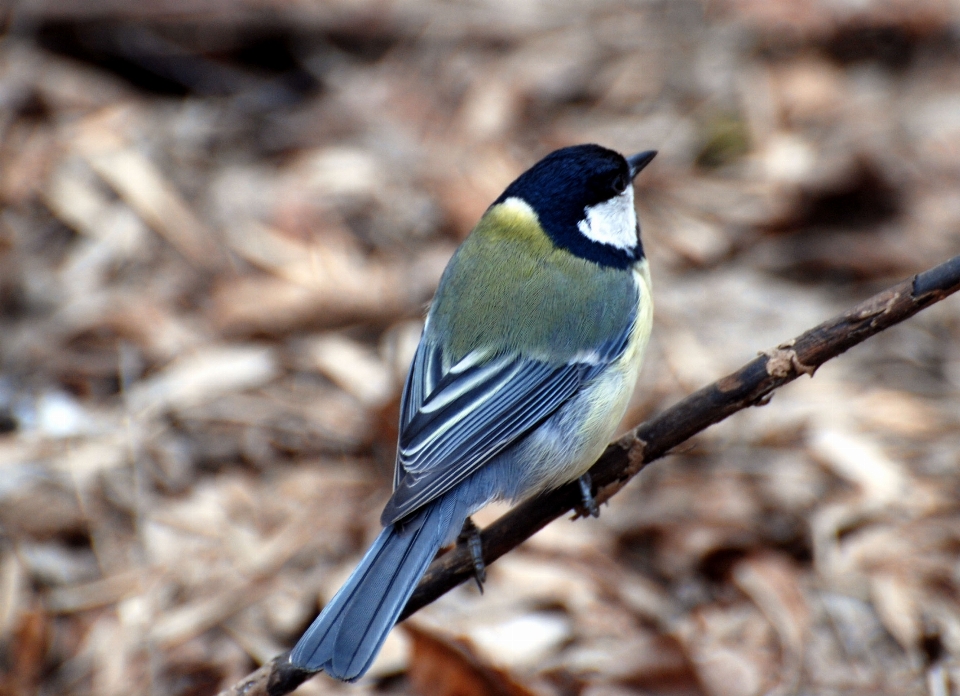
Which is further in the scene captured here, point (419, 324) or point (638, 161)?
point (419, 324)

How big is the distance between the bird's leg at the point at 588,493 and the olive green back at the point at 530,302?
40 centimetres

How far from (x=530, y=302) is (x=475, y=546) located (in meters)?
0.86

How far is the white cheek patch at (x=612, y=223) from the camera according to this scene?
11.7 feet

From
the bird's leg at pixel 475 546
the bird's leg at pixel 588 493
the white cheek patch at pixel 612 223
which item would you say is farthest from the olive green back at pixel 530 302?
A: the bird's leg at pixel 475 546

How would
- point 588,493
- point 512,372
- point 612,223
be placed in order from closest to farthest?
point 588,493 < point 512,372 < point 612,223

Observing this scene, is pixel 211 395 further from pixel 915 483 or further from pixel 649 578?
pixel 915 483

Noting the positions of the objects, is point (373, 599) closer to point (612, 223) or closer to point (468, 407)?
point (468, 407)

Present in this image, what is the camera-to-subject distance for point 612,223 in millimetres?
3613

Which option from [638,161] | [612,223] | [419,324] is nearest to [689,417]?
[612,223]

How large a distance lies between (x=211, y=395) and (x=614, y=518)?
Answer: 1.86m

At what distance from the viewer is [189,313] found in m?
Answer: 4.93

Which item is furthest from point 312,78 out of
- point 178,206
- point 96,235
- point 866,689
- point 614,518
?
point 866,689

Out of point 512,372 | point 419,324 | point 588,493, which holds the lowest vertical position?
point 419,324

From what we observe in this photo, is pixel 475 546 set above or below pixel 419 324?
above
